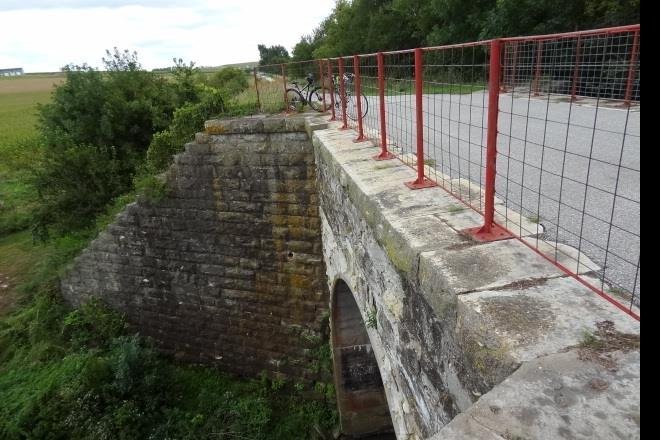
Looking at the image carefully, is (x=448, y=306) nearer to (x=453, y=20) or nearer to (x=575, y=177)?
(x=575, y=177)

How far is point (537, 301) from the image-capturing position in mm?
2059

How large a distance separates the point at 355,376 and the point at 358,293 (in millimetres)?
3604

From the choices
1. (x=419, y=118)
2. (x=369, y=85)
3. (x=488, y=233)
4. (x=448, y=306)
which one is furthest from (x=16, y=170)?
(x=448, y=306)

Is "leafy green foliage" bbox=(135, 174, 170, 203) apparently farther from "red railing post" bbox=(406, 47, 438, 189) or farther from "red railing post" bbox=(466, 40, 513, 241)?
"red railing post" bbox=(466, 40, 513, 241)

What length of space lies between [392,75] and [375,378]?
5.19m

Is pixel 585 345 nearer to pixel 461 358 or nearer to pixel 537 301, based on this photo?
pixel 537 301

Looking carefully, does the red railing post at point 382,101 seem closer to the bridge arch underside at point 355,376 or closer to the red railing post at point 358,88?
the red railing post at point 358,88

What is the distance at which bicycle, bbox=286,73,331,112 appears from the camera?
28.8 ft

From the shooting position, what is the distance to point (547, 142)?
6.70m

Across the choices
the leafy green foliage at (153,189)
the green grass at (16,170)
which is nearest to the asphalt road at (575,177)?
the leafy green foliage at (153,189)

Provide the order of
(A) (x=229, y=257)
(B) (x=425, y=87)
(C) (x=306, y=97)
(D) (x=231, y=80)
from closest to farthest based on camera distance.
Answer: (B) (x=425, y=87) < (A) (x=229, y=257) < (C) (x=306, y=97) < (D) (x=231, y=80)

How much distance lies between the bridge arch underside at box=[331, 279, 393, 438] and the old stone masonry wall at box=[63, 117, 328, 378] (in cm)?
39

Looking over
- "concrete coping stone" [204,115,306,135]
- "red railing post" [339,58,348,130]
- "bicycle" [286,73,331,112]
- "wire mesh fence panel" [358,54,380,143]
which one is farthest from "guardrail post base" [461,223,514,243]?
"bicycle" [286,73,331,112]
